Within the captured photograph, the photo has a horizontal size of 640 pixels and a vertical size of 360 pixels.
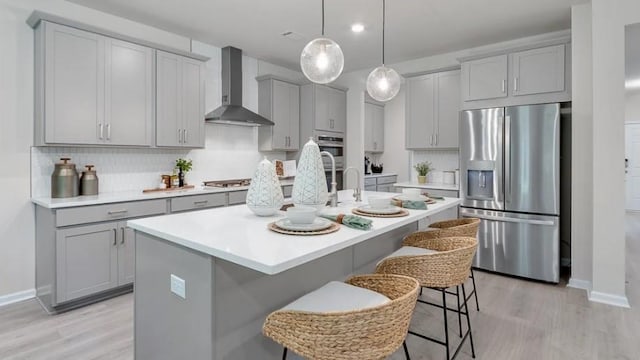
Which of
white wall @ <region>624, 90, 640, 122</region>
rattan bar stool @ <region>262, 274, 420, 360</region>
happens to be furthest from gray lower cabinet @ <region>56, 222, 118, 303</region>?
white wall @ <region>624, 90, 640, 122</region>

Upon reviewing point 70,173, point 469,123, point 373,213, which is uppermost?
point 469,123

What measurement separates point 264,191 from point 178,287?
0.68 metres

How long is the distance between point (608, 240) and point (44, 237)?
485 cm

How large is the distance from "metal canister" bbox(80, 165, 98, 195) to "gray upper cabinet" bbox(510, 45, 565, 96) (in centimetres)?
433

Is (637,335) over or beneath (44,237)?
beneath

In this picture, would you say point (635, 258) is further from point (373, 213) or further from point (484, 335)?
point (373, 213)

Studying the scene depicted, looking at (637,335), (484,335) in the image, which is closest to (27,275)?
(484,335)

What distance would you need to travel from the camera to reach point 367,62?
17.6 feet

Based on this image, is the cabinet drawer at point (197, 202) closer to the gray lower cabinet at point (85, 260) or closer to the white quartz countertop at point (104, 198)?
the white quartz countertop at point (104, 198)

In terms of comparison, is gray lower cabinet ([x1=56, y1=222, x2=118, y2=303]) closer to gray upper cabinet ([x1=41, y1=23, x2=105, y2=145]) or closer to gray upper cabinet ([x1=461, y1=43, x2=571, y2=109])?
gray upper cabinet ([x1=41, y1=23, x2=105, y2=145])

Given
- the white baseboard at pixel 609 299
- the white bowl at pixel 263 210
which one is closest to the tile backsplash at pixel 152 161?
the white bowl at pixel 263 210

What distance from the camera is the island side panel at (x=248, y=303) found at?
58.6 inches

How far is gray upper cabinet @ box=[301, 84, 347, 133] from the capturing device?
207 inches

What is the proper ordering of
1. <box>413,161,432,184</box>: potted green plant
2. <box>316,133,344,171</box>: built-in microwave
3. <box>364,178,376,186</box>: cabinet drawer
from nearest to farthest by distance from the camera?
<box>413,161,432,184</box>: potted green plant < <box>316,133,344,171</box>: built-in microwave < <box>364,178,376,186</box>: cabinet drawer
